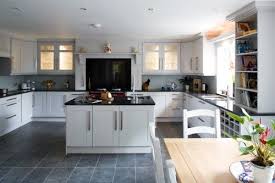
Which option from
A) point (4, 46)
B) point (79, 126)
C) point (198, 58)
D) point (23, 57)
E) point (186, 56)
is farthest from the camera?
point (186, 56)

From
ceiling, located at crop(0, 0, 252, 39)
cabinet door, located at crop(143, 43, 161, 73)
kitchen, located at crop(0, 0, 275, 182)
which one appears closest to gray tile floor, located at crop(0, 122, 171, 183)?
kitchen, located at crop(0, 0, 275, 182)

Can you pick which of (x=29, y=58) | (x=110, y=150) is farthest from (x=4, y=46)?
(x=110, y=150)

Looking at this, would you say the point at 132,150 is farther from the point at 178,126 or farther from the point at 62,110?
the point at 62,110

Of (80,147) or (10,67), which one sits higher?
(10,67)

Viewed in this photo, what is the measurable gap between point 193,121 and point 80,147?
9.27 ft

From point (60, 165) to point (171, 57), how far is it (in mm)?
4447

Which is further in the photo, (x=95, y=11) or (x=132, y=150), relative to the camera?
(x=132, y=150)

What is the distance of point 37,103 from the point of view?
6742 mm

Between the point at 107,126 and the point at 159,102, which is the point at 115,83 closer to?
the point at 159,102

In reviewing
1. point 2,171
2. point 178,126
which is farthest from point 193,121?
point 2,171

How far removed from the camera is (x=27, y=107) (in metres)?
6.46

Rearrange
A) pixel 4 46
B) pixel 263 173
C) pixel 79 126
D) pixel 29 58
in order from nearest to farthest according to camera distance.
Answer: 1. pixel 263 173
2. pixel 79 126
3. pixel 4 46
4. pixel 29 58

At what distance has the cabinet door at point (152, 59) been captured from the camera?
276 inches

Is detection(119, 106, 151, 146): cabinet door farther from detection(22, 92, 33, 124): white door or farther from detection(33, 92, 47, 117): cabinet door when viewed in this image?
detection(33, 92, 47, 117): cabinet door
